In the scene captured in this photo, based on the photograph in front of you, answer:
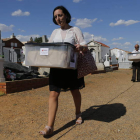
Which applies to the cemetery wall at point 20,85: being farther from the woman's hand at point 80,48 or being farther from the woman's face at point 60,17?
the woman's hand at point 80,48

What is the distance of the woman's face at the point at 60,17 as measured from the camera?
2.43 meters

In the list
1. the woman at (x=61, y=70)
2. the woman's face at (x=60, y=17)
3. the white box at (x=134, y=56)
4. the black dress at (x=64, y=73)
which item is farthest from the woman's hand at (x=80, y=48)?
the white box at (x=134, y=56)

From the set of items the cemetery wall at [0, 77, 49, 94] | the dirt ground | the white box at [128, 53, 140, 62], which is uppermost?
the white box at [128, 53, 140, 62]

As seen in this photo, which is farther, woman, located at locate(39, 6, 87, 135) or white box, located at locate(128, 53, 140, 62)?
white box, located at locate(128, 53, 140, 62)

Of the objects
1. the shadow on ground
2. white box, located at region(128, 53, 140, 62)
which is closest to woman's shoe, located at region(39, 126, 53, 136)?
the shadow on ground

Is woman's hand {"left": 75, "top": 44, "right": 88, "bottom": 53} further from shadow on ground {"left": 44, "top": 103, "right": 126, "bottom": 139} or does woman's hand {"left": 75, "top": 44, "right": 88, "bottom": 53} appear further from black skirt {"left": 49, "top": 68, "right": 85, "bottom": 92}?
shadow on ground {"left": 44, "top": 103, "right": 126, "bottom": 139}

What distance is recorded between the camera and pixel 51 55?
2.09m

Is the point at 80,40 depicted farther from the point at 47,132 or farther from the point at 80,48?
the point at 47,132

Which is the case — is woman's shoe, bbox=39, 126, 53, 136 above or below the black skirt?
below

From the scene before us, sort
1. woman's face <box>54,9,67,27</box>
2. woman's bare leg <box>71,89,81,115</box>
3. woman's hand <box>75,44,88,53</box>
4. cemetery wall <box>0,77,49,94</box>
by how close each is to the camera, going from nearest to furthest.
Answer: woman's hand <box>75,44,88,53</box> < woman's face <box>54,9,67,27</box> < woman's bare leg <box>71,89,81,115</box> < cemetery wall <box>0,77,49,94</box>

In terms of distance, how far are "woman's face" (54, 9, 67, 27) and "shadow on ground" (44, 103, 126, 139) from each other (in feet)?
5.07

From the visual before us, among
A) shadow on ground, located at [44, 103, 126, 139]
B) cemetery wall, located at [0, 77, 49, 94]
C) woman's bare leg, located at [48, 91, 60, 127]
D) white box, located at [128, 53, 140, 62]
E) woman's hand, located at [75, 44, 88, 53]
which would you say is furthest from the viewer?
white box, located at [128, 53, 140, 62]

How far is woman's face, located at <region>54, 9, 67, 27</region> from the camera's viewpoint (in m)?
2.43

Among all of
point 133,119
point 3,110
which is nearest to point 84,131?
point 133,119
